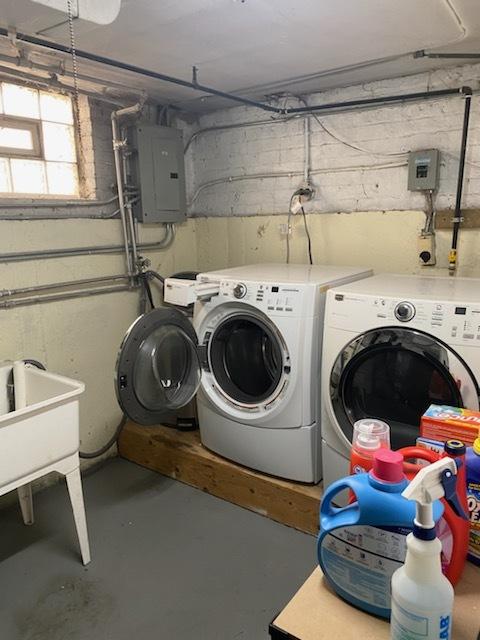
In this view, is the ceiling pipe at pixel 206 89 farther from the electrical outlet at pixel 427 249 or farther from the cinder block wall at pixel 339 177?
the electrical outlet at pixel 427 249

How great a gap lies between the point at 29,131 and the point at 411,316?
2.12m

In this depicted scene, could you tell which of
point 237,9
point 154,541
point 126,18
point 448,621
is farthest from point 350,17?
point 154,541

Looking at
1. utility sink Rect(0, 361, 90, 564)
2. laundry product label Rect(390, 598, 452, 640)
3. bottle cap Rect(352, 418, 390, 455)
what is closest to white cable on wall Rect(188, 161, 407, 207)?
utility sink Rect(0, 361, 90, 564)

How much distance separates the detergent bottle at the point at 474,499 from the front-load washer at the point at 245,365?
3.75ft

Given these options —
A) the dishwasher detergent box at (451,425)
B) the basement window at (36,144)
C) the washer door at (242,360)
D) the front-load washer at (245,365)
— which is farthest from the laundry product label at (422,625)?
the basement window at (36,144)

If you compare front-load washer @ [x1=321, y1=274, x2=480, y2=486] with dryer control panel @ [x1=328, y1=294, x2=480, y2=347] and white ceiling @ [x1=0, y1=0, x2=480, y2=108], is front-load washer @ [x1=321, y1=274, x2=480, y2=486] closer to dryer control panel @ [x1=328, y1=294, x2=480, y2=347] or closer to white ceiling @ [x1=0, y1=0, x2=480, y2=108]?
dryer control panel @ [x1=328, y1=294, x2=480, y2=347]

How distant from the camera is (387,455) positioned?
Result: 31.7 inches

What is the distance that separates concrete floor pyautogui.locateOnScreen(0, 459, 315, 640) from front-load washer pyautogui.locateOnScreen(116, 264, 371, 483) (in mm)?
330

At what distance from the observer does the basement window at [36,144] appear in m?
2.36

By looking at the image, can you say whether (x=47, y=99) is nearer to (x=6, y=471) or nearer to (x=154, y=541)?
(x=6, y=471)

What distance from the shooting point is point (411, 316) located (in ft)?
5.52

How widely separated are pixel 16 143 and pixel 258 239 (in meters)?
1.49

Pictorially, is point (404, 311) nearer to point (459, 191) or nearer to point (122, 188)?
point (459, 191)

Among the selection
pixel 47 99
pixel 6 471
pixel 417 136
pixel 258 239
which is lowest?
pixel 6 471
